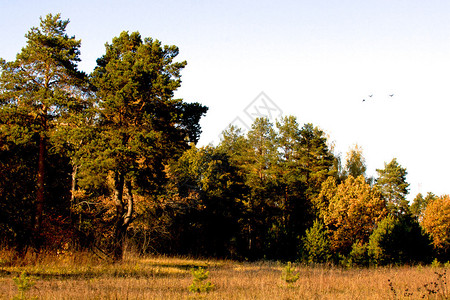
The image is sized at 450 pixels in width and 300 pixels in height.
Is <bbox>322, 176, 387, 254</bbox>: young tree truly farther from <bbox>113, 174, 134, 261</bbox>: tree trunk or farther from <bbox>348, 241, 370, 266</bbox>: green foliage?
<bbox>113, 174, 134, 261</bbox>: tree trunk

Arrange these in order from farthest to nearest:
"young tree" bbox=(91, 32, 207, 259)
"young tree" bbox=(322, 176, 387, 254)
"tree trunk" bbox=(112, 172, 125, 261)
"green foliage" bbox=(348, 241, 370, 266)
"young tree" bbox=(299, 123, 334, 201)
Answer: "young tree" bbox=(299, 123, 334, 201) → "young tree" bbox=(322, 176, 387, 254) → "green foliage" bbox=(348, 241, 370, 266) → "tree trunk" bbox=(112, 172, 125, 261) → "young tree" bbox=(91, 32, 207, 259)

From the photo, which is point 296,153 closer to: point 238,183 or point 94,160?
point 238,183

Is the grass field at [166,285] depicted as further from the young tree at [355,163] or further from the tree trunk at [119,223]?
the young tree at [355,163]

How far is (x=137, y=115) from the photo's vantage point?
19.2m

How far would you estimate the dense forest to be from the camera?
1805 centimetres

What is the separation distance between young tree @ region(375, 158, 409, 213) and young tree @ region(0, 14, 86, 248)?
1753 inches

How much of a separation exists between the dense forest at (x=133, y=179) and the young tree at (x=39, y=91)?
0.06 meters

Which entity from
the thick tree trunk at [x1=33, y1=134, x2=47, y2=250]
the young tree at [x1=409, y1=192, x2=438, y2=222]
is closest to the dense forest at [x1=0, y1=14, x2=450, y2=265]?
the thick tree trunk at [x1=33, y1=134, x2=47, y2=250]

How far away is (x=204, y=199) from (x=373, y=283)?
1006 inches

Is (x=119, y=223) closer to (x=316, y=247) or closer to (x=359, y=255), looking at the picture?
Answer: (x=316, y=247)

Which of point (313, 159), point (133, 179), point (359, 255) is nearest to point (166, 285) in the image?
point (133, 179)

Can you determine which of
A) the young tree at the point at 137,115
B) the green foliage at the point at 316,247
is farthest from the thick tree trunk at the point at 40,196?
the green foliage at the point at 316,247

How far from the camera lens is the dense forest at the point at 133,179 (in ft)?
59.2

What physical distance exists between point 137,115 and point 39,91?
15.1ft
